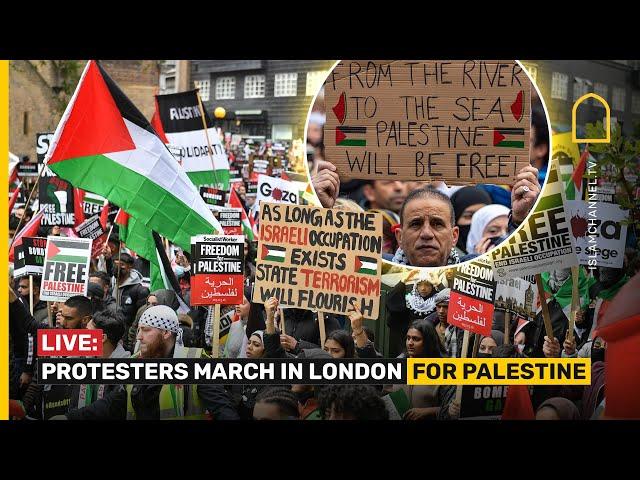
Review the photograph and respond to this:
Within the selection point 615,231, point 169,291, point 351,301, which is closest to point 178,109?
point 169,291

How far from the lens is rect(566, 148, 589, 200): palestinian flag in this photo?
307 inches

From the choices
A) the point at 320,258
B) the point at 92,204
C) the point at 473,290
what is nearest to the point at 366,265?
the point at 320,258

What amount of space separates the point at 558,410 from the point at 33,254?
13.1 feet

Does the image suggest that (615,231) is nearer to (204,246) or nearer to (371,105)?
(371,105)

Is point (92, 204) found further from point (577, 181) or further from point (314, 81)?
point (577, 181)

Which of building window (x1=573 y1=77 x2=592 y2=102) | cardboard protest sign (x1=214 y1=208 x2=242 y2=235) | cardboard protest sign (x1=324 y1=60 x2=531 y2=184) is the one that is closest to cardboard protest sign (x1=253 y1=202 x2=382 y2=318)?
cardboard protest sign (x1=214 y1=208 x2=242 y2=235)

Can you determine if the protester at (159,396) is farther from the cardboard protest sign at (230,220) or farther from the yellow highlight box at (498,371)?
the yellow highlight box at (498,371)

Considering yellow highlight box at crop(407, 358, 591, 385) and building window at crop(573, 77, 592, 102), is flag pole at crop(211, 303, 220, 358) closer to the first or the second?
yellow highlight box at crop(407, 358, 591, 385)

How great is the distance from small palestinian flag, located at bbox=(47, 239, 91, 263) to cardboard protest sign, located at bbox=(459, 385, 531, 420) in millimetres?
2981

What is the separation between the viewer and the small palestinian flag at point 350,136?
7.84 m

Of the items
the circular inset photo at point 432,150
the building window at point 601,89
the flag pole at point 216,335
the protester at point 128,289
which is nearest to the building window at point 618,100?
the building window at point 601,89

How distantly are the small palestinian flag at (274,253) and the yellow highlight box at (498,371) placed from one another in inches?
46.6

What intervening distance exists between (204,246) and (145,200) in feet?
2.15

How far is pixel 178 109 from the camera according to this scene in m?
8.55
